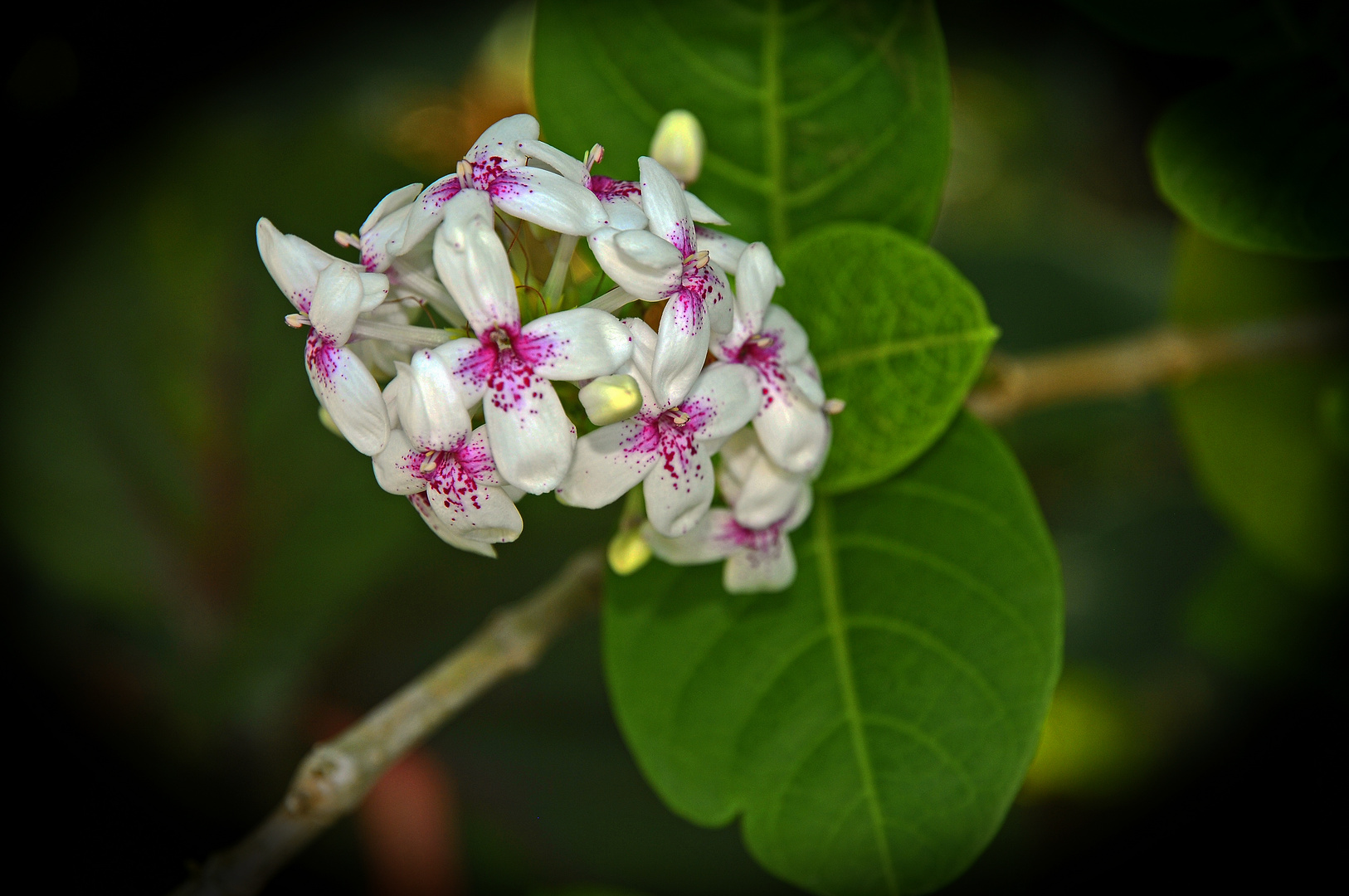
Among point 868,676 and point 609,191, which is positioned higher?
point 609,191

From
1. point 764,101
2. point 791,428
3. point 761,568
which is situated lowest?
point 761,568

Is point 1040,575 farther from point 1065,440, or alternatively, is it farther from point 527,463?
point 1065,440

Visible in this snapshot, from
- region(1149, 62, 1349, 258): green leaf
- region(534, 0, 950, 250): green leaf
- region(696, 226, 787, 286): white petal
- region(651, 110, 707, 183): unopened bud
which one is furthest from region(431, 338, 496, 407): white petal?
region(1149, 62, 1349, 258): green leaf

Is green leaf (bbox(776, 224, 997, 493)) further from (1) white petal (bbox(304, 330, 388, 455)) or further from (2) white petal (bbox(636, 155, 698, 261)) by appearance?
(1) white petal (bbox(304, 330, 388, 455))

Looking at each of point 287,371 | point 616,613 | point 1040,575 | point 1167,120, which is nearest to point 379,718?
point 616,613

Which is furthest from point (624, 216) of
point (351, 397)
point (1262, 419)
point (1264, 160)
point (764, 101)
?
point (1262, 419)

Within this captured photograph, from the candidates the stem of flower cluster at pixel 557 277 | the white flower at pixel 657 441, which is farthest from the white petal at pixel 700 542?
the stem of flower cluster at pixel 557 277

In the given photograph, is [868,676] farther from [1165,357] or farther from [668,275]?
[1165,357]
